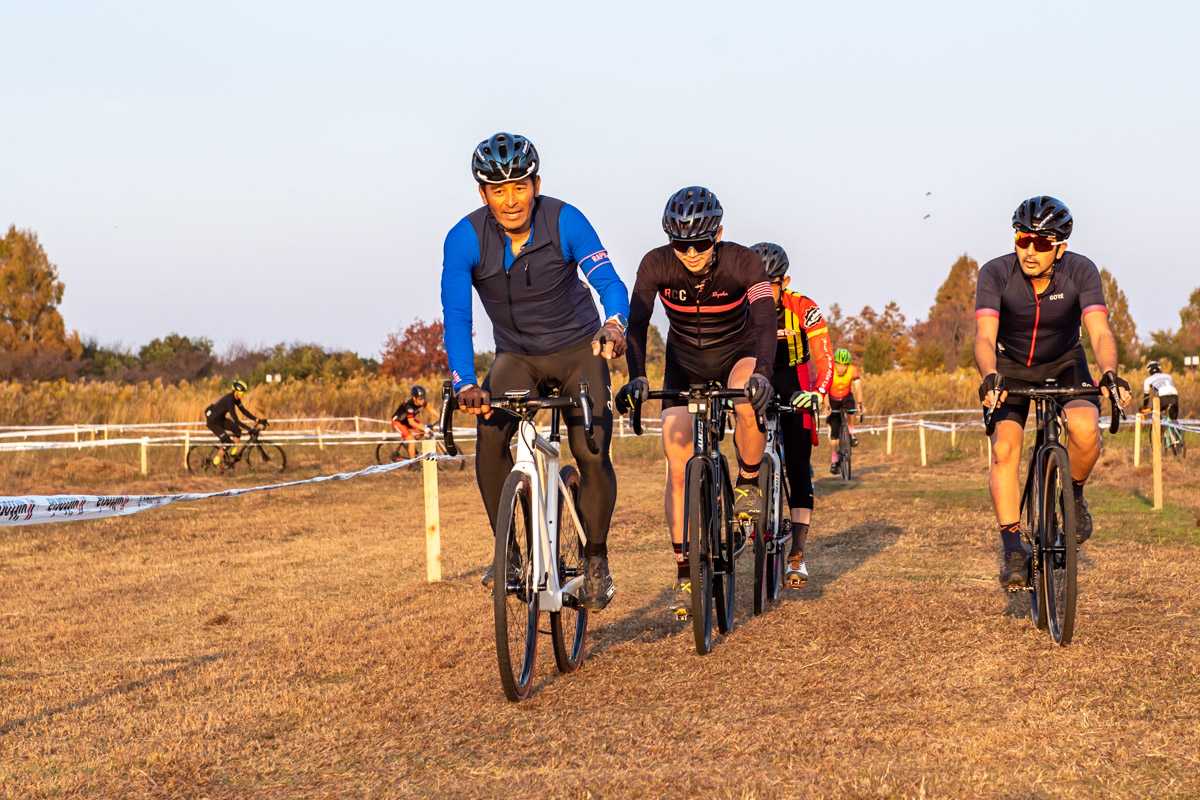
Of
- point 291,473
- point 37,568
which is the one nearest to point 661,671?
point 37,568

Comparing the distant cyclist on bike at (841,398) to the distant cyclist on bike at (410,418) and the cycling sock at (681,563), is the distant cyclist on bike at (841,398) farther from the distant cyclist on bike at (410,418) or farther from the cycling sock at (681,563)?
the cycling sock at (681,563)

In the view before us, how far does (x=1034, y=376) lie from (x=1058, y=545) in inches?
42.3

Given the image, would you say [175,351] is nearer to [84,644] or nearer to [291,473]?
[291,473]

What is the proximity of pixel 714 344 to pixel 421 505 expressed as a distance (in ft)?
33.7

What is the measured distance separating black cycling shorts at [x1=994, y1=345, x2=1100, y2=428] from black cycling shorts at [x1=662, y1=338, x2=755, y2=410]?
56.3 inches

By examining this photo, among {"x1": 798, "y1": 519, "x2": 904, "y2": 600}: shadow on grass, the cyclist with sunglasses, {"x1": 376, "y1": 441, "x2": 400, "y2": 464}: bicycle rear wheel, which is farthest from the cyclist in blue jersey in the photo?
{"x1": 376, "y1": 441, "x2": 400, "y2": 464}: bicycle rear wheel

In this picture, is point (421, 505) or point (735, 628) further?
point (421, 505)

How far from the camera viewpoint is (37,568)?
10328 mm

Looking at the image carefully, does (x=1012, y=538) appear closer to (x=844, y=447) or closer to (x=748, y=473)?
(x=748, y=473)

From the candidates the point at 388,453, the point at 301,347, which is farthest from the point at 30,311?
the point at 388,453

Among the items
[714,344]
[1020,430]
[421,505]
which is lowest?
[421,505]

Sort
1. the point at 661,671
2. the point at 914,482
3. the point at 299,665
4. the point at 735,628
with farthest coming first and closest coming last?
the point at 914,482 → the point at 735,628 → the point at 299,665 → the point at 661,671

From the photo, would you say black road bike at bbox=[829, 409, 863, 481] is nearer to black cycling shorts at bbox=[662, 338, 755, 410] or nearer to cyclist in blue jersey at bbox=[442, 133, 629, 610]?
black cycling shorts at bbox=[662, 338, 755, 410]

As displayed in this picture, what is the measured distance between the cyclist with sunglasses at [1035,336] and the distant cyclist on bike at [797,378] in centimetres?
159
